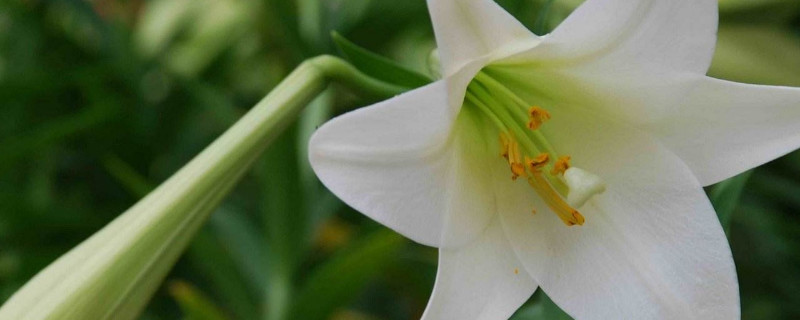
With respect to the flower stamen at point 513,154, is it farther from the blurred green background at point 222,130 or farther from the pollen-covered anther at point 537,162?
the blurred green background at point 222,130

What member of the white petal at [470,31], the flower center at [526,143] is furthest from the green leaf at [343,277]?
the white petal at [470,31]

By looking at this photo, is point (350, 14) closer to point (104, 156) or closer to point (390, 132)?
point (104, 156)

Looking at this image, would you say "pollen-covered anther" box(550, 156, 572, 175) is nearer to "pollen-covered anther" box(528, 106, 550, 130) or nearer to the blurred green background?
"pollen-covered anther" box(528, 106, 550, 130)

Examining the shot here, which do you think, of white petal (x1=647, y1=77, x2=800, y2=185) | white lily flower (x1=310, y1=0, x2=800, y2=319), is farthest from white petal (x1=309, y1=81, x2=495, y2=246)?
white petal (x1=647, y1=77, x2=800, y2=185)

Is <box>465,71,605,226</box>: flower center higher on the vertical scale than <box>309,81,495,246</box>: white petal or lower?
lower

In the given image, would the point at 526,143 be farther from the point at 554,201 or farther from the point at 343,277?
the point at 343,277

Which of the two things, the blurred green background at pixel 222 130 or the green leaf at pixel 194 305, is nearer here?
the green leaf at pixel 194 305
